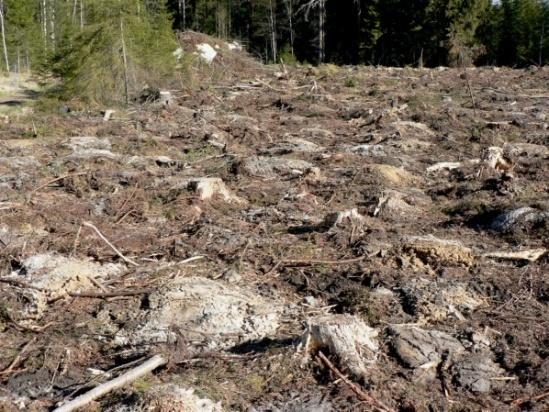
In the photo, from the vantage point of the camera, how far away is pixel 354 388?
3.66 meters

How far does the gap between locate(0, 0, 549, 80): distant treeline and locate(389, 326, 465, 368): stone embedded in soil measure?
49.4ft

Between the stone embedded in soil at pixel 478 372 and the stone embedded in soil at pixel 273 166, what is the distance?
206 inches

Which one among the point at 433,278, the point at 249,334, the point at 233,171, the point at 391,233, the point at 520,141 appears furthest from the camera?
the point at 520,141

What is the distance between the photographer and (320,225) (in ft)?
21.7

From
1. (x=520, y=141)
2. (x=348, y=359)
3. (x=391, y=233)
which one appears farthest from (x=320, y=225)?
(x=520, y=141)

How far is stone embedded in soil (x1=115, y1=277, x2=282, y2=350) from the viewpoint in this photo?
172 inches

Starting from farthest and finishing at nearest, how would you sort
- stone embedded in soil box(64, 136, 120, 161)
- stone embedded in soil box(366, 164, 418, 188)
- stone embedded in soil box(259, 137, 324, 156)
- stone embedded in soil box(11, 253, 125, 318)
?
stone embedded in soil box(259, 137, 324, 156) < stone embedded in soil box(64, 136, 120, 161) < stone embedded in soil box(366, 164, 418, 188) < stone embedded in soil box(11, 253, 125, 318)

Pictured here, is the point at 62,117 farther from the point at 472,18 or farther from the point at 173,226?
the point at 472,18

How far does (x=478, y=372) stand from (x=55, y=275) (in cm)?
354

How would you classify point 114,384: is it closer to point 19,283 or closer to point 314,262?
point 19,283

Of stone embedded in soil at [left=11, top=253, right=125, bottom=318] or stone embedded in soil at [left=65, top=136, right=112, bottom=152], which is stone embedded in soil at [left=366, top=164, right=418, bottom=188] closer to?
stone embedded in soil at [left=11, top=253, right=125, bottom=318]

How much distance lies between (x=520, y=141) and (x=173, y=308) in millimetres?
8666

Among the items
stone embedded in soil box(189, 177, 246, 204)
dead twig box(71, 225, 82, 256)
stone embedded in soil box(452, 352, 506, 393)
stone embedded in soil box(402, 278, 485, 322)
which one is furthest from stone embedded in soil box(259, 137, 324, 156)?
stone embedded in soil box(452, 352, 506, 393)

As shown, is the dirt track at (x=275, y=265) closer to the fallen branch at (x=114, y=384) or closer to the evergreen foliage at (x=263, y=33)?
the fallen branch at (x=114, y=384)
